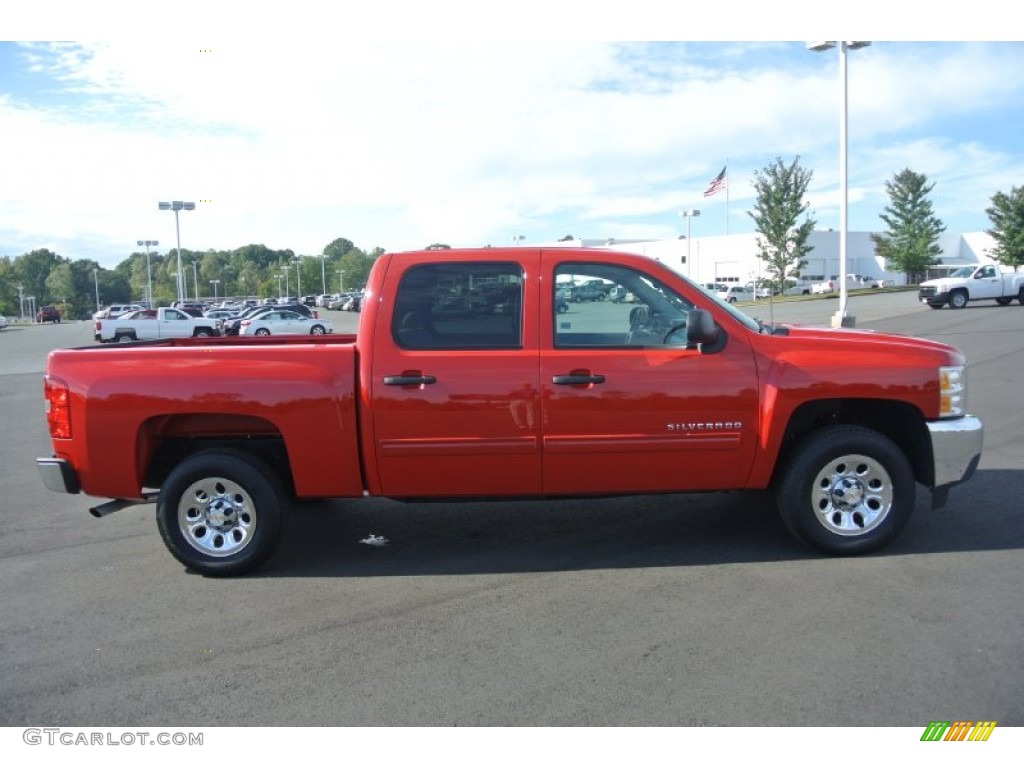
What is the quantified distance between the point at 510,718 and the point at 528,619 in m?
1.03

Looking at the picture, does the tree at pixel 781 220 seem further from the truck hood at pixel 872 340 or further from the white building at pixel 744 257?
the white building at pixel 744 257

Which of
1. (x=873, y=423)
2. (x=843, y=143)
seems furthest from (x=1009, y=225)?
(x=873, y=423)

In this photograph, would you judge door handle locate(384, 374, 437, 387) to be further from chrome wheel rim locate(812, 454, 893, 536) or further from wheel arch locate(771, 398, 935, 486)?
chrome wheel rim locate(812, 454, 893, 536)

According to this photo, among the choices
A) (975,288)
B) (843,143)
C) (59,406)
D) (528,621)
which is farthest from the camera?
(975,288)

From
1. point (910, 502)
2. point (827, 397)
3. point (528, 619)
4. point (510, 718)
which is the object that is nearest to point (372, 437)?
point (528, 619)

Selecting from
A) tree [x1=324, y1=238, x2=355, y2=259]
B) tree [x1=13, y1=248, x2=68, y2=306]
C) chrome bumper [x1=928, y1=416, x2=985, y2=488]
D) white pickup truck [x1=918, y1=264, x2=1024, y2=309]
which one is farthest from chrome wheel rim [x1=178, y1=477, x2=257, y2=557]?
tree [x1=13, y1=248, x2=68, y2=306]

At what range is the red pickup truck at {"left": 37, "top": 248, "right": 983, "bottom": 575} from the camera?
504 cm

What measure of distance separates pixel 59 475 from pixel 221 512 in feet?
3.26

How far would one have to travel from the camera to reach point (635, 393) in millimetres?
5035

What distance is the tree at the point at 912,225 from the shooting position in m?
64.6

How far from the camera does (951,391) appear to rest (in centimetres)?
523

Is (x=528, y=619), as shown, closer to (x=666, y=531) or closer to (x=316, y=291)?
(x=666, y=531)

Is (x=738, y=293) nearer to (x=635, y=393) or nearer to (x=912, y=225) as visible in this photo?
(x=912, y=225)

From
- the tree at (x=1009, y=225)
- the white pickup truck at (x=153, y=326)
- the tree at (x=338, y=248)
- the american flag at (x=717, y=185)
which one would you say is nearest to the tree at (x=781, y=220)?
the american flag at (x=717, y=185)
